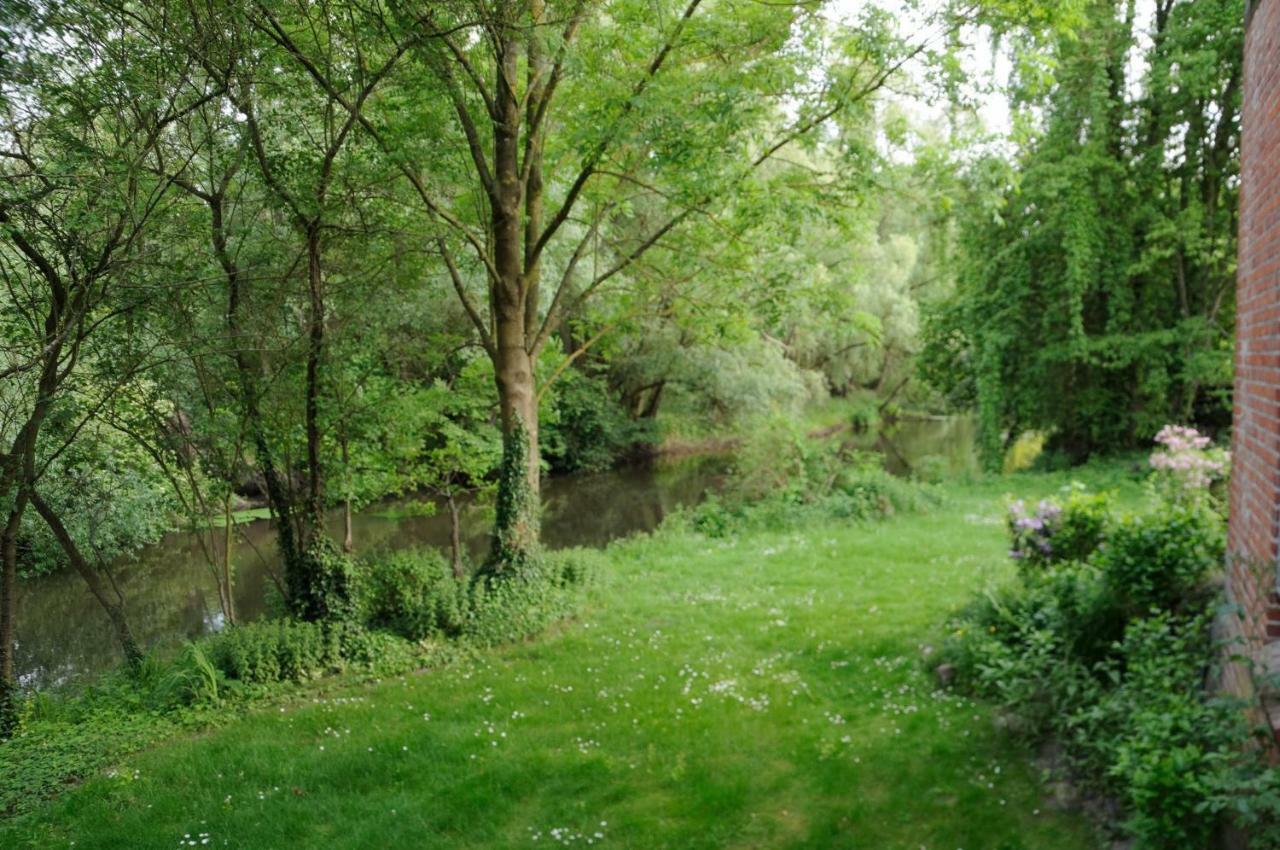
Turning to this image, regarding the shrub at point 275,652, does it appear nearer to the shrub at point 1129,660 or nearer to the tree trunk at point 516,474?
the tree trunk at point 516,474

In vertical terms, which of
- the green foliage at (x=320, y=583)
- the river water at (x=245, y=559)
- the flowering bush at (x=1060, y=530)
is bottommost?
the river water at (x=245, y=559)

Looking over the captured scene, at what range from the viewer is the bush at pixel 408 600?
27.5ft

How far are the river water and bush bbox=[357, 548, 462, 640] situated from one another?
1.11 metres

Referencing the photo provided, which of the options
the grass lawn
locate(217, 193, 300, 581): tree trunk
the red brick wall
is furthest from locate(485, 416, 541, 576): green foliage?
the red brick wall

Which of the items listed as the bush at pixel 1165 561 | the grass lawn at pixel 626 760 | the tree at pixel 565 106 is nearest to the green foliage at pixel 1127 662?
the bush at pixel 1165 561

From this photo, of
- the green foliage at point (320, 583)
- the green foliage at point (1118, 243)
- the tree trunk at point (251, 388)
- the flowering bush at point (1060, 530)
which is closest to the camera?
the flowering bush at point (1060, 530)

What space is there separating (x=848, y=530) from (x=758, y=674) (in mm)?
6962

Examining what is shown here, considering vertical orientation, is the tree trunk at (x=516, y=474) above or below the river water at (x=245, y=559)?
above

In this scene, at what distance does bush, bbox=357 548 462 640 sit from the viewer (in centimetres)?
837

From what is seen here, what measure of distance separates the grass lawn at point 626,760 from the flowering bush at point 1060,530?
2.26ft

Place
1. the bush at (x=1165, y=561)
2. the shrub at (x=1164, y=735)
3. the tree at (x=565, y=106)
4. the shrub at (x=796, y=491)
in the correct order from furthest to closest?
1. the shrub at (x=796, y=491)
2. the tree at (x=565, y=106)
3. the bush at (x=1165, y=561)
4. the shrub at (x=1164, y=735)

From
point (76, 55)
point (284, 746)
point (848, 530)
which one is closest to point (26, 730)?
point (284, 746)

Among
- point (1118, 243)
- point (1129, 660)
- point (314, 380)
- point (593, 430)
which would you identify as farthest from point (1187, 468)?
point (593, 430)

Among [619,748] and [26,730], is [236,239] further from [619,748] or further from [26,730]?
[619,748]
